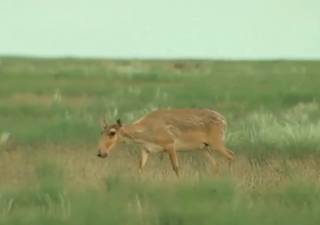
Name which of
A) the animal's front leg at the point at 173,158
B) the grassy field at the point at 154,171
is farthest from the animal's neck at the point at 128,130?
the animal's front leg at the point at 173,158

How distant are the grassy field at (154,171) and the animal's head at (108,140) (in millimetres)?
217

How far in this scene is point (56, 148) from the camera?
47.3ft

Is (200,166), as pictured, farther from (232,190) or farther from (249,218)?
(249,218)

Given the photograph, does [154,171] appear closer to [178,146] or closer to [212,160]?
[178,146]

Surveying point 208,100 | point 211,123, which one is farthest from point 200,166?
point 208,100

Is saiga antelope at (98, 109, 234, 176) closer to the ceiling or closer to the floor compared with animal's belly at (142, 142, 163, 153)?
closer to the ceiling

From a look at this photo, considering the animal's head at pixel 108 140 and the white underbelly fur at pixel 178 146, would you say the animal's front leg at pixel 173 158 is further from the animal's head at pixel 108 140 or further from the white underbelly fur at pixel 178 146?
the animal's head at pixel 108 140

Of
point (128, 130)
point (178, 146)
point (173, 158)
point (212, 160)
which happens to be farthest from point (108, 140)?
point (212, 160)

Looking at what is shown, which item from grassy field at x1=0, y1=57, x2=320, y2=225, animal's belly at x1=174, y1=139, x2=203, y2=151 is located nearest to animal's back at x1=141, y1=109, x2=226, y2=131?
animal's belly at x1=174, y1=139, x2=203, y2=151

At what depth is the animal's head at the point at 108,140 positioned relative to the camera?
12.3 metres

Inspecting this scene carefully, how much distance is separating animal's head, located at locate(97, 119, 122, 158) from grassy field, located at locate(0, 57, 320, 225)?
217 millimetres

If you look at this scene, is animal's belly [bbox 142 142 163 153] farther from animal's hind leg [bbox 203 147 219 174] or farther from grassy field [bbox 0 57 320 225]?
animal's hind leg [bbox 203 147 219 174]

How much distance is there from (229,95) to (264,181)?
14262 mm

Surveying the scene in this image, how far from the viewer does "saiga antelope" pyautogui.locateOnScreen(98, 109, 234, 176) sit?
42.2ft
